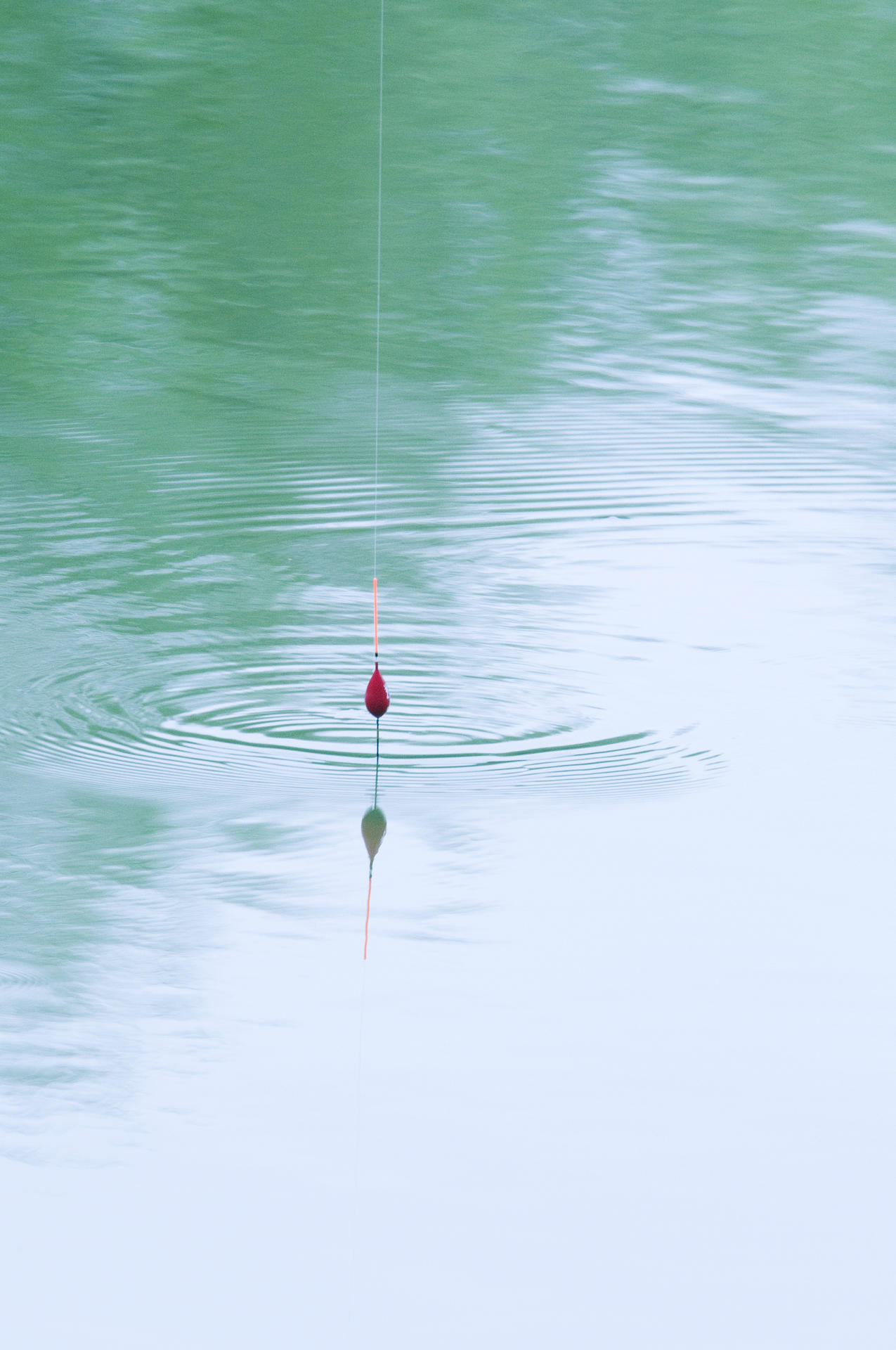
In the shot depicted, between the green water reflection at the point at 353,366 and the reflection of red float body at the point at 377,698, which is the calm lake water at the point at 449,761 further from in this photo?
the reflection of red float body at the point at 377,698

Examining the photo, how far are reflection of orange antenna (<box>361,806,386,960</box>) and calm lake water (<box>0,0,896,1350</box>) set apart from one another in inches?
0.8

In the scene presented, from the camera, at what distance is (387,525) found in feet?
18.4

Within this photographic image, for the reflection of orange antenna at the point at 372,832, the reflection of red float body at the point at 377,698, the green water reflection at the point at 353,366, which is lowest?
the green water reflection at the point at 353,366

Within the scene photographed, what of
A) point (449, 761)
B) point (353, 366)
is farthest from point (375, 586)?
point (353, 366)

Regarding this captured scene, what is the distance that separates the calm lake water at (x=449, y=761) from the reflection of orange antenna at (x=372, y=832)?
2 cm

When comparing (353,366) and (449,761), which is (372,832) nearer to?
(449,761)

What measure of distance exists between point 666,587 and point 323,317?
2.98 m

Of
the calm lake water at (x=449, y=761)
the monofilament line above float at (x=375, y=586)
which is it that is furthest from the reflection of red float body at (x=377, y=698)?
the calm lake water at (x=449, y=761)

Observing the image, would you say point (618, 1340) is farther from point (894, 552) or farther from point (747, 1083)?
point (894, 552)

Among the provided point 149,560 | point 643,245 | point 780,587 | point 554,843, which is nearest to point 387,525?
point 149,560

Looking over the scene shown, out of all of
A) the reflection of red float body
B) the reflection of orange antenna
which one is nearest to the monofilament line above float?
the reflection of red float body

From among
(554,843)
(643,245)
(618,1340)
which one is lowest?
(643,245)

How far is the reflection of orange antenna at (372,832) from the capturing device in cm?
343

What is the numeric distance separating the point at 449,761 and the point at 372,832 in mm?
382
